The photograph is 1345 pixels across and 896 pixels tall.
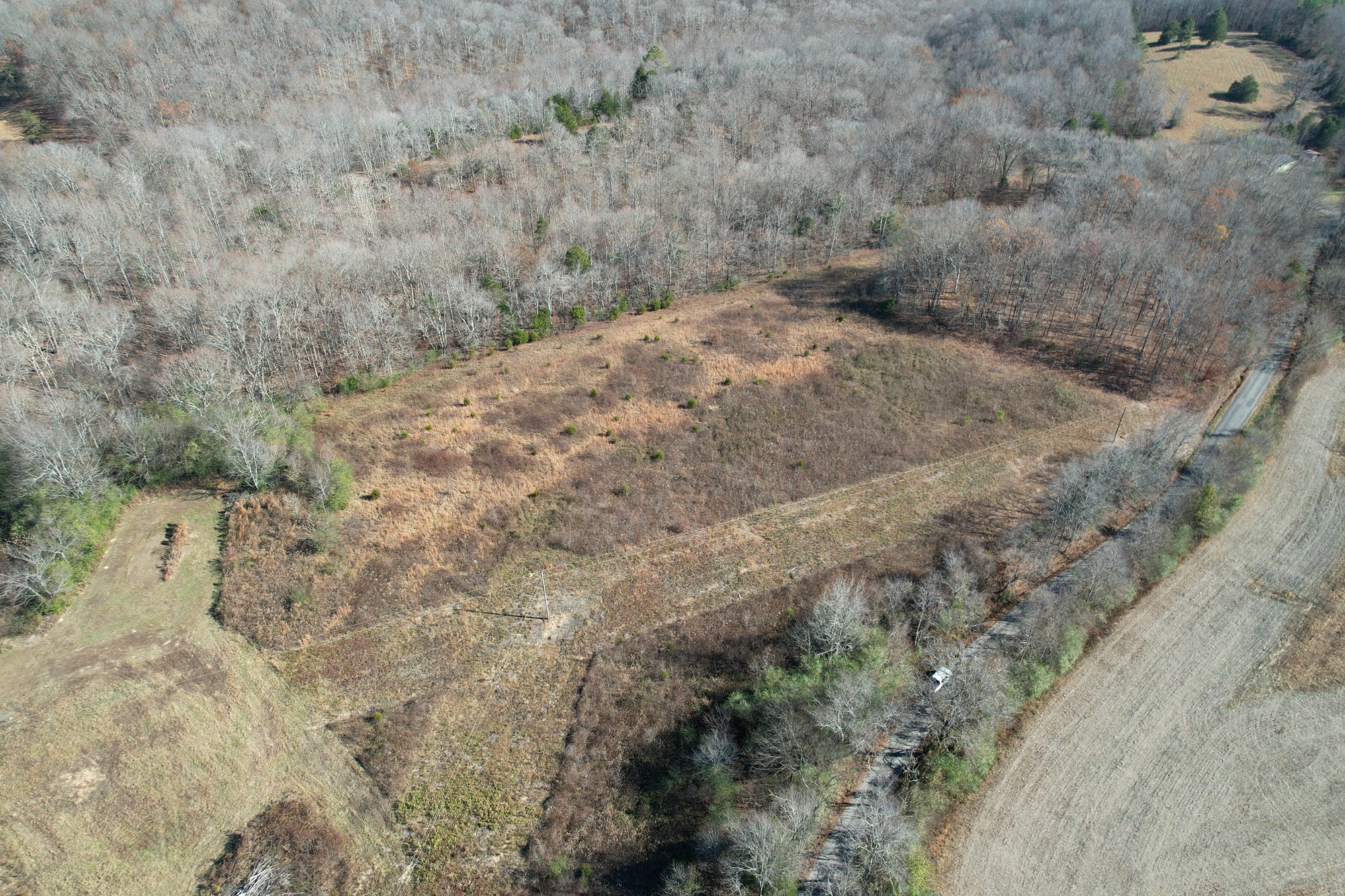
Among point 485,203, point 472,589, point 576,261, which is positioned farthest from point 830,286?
point 472,589

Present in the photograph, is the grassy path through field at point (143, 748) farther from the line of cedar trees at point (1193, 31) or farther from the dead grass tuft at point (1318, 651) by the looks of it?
the line of cedar trees at point (1193, 31)

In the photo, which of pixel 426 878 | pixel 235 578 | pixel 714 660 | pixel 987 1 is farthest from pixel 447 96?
pixel 987 1

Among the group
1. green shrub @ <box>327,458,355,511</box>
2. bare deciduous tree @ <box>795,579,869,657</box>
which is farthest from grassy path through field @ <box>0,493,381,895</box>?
bare deciduous tree @ <box>795,579,869,657</box>

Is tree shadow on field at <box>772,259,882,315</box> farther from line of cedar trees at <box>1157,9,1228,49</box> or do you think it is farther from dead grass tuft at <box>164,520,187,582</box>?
line of cedar trees at <box>1157,9,1228,49</box>

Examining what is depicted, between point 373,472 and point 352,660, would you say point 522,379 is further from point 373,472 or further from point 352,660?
point 352,660

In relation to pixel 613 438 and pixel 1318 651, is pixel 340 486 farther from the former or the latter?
pixel 1318 651

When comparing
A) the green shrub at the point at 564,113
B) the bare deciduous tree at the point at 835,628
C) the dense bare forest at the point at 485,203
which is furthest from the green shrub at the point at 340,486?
the green shrub at the point at 564,113
